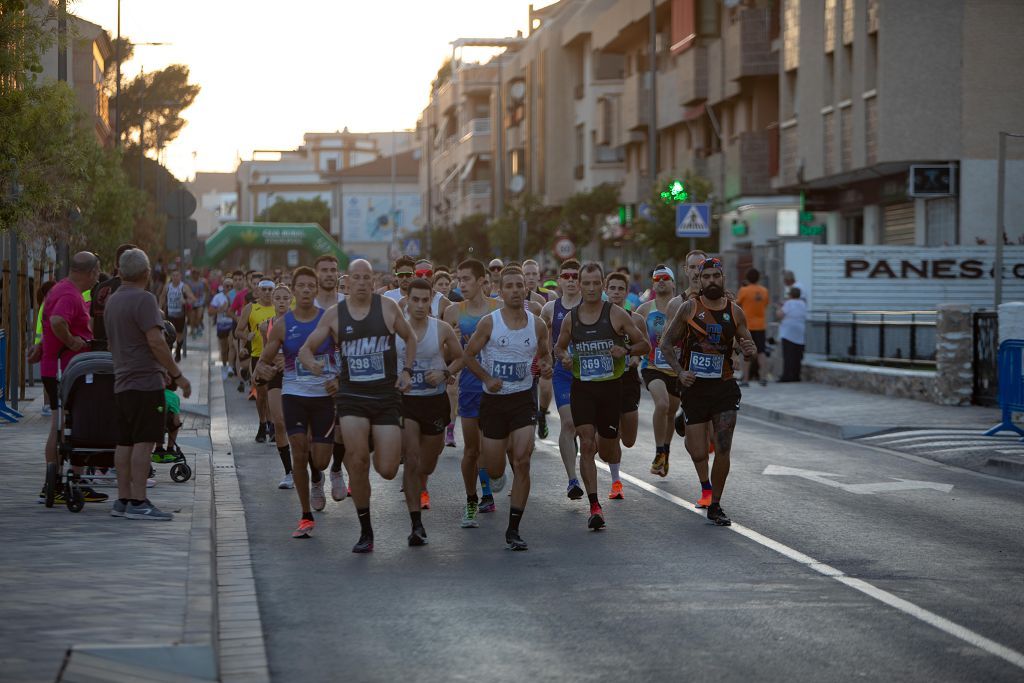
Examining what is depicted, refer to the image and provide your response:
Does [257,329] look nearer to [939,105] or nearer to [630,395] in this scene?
[630,395]

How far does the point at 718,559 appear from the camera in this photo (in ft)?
33.9

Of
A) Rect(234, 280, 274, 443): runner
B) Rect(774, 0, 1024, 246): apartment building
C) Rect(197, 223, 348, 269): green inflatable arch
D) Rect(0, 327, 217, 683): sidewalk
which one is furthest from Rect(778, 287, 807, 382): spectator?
Rect(197, 223, 348, 269): green inflatable arch

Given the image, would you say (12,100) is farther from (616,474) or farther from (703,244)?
(703,244)

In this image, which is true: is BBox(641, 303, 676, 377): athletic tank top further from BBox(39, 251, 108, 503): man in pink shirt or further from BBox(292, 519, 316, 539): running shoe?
BBox(39, 251, 108, 503): man in pink shirt

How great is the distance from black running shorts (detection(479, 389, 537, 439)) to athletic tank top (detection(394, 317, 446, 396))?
0.36 metres

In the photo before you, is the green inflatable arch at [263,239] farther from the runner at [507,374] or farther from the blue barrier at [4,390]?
the runner at [507,374]

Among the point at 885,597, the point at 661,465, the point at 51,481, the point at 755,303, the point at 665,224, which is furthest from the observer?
the point at 665,224

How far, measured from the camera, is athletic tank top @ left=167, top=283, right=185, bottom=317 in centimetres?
3231

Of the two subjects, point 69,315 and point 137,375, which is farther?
point 69,315

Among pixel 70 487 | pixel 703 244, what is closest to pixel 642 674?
→ pixel 70 487

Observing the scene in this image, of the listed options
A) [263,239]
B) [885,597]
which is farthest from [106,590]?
[263,239]

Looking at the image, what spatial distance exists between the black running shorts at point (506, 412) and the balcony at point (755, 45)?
111 feet

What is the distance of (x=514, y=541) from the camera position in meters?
10.7

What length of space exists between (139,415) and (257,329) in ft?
19.3
